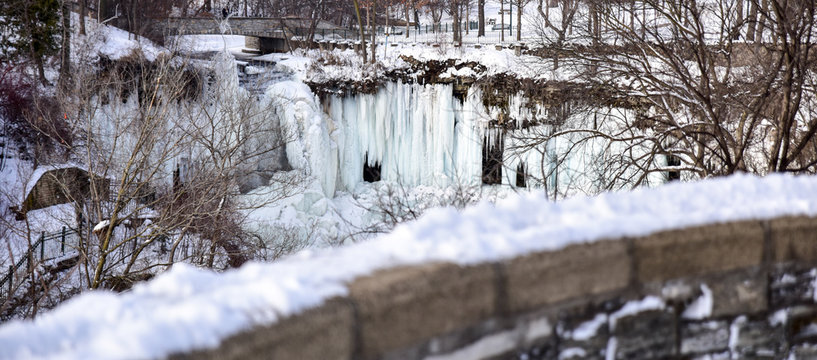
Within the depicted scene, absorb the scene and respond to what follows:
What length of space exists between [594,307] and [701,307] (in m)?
0.47

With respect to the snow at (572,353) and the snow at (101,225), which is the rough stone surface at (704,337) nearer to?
the snow at (572,353)

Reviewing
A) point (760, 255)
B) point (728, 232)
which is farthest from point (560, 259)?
point (760, 255)

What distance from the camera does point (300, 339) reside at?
5.79 feet

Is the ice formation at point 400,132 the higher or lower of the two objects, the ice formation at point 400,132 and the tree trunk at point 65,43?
the lower

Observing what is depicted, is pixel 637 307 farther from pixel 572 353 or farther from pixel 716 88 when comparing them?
pixel 716 88

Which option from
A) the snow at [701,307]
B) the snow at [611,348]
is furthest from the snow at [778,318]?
the snow at [611,348]

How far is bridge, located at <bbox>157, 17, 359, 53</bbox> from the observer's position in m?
31.5

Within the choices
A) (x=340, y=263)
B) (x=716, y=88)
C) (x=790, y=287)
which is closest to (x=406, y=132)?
(x=716, y=88)

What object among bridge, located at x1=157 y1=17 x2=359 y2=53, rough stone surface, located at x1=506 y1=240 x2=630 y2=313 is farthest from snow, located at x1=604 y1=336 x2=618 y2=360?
bridge, located at x1=157 y1=17 x2=359 y2=53

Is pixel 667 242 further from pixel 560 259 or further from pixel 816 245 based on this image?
pixel 816 245

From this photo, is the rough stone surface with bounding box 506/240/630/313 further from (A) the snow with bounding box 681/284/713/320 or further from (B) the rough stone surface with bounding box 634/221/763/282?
(A) the snow with bounding box 681/284/713/320

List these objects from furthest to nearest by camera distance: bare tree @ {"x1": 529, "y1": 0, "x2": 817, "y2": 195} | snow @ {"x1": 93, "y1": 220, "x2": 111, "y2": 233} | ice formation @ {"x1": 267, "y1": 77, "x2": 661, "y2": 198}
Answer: ice formation @ {"x1": 267, "y1": 77, "x2": 661, "y2": 198}, snow @ {"x1": 93, "y1": 220, "x2": 111, "y2": 233}, bare tree @ {"x1": 529, "y1": 0, "x2": 817, "y2": 195}

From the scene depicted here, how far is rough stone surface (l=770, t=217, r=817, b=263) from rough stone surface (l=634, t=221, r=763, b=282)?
0.08m

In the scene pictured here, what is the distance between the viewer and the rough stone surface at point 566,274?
2.17m
